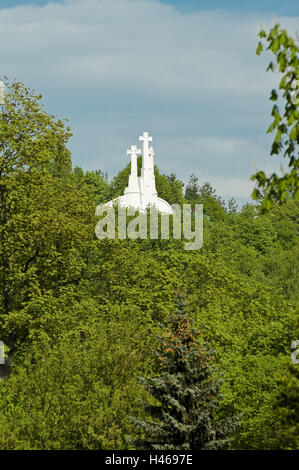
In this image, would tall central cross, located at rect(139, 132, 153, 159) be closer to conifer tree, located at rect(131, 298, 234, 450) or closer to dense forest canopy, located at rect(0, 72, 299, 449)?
dense forest canopy, located at rect(0, 72, 299, 449)

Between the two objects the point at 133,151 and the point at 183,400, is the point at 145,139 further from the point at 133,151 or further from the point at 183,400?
the point at 183,400

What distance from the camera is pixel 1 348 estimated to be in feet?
102

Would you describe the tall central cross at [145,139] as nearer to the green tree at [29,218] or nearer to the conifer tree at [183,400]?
the green tree at [29,218]

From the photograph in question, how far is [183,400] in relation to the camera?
20250 millimetres

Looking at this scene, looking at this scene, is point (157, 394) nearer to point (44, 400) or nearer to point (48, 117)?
point (44, 400)

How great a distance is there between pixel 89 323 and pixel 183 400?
1463cm

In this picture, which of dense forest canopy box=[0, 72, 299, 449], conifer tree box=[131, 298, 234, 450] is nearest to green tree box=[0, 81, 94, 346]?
dense forest canopy box=[0, 72, 299, 449]

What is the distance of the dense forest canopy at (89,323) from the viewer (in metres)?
24.7

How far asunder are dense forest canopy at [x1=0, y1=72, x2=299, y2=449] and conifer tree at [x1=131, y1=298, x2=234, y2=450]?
0.68 meters

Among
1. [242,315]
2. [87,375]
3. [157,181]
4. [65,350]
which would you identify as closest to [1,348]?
[65,350]

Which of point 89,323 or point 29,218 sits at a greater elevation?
point 29,218

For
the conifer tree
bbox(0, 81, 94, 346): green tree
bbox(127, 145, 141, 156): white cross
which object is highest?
bbox(127, 145, 141, 156): white cross

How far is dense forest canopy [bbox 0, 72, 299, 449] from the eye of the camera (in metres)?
24.7

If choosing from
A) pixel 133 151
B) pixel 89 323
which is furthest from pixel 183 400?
pixel 133 151
